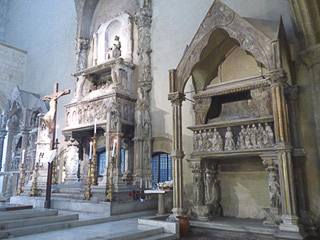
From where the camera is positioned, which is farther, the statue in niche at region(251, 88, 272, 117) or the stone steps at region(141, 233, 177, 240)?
the statue in niche at region(251, 88, 272, 117)

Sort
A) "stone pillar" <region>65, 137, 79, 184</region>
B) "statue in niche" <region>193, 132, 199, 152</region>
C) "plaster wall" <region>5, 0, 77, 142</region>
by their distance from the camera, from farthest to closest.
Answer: "plaster wall" <region>5, 0, 77, 142</region> → "stone pillar" <region>65, 137, 79, 184</region> → "statue in niche" <region>193, 132, 199, 152</region>

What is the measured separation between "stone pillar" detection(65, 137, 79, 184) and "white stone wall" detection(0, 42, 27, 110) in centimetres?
602

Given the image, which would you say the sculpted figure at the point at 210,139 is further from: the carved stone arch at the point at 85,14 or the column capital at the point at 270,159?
the carved stone arch at the point at 85,14

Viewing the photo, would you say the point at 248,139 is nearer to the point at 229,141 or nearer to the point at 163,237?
the point at 229,141

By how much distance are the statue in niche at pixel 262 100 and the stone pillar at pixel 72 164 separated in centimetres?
704

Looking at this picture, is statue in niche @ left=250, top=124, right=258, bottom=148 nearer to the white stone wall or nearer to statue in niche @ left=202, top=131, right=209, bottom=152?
statue in niche @ left=202, top=131, right=209, bottom=152

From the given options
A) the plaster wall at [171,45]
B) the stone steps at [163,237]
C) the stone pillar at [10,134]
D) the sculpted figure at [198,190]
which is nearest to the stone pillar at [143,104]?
the plaster wall at [171,45]

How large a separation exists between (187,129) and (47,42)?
33.5ft

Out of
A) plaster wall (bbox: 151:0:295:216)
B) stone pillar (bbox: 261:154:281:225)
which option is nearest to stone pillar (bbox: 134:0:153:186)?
plaster wall (bbox: 151:0:295:216)

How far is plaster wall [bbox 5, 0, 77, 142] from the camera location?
533 inches

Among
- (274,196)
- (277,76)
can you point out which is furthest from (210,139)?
(277,76)

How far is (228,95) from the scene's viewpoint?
7.71m

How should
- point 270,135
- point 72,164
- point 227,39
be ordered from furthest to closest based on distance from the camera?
point 72,164, point 227,39, point 270,135

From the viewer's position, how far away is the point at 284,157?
528 centimetres
